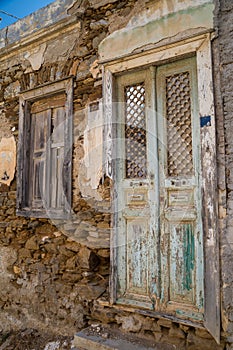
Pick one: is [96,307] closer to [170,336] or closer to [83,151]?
[170,336]

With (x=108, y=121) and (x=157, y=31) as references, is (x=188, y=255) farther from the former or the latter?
(x=157, y=31)

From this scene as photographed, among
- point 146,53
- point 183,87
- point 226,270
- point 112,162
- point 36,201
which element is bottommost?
point 226,270

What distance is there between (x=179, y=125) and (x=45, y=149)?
178cm

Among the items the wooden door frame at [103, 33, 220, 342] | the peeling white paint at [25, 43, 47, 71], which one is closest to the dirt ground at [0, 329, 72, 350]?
the wooden door frame at [103, 33, 220, 342]

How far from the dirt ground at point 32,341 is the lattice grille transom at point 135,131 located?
179 centimetres

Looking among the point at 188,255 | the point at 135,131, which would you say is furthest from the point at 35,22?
the point at 188,255

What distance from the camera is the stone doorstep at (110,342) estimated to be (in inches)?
93.9

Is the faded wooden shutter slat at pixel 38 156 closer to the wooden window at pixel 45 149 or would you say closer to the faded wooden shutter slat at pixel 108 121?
the wooden window at pixel 45 149

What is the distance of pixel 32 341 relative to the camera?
3137 mm

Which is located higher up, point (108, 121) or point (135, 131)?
point (108, 121)

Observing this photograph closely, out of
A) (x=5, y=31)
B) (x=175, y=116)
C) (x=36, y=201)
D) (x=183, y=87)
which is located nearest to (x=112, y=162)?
(x=175, y=116)

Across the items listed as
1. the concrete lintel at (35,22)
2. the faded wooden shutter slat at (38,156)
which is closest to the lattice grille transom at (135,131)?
the faded wooden shutter slat at (38,156)

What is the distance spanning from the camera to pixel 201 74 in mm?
2432

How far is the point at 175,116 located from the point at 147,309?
5.65 feet
